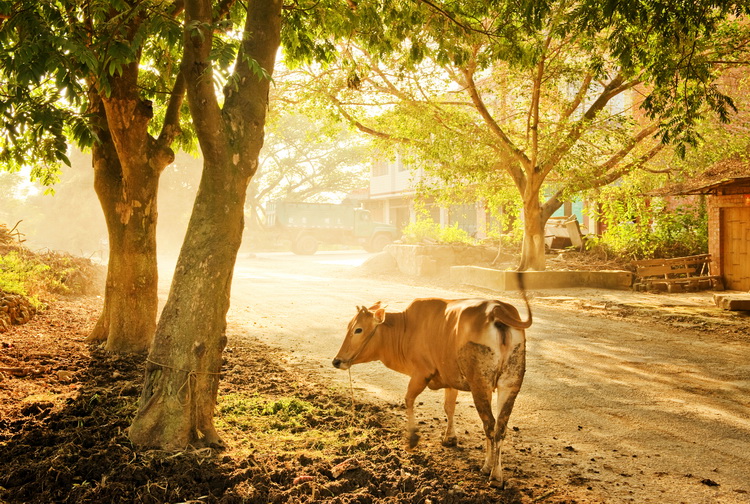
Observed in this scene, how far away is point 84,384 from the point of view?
5.64 meters

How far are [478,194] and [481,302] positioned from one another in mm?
13631

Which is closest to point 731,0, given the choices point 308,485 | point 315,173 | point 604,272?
point 308,485

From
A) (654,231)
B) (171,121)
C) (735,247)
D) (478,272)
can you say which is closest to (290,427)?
(171,121)

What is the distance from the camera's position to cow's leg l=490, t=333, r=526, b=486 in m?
3.65

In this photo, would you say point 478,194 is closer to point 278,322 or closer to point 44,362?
point 278,322

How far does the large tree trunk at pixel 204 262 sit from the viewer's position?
415cm

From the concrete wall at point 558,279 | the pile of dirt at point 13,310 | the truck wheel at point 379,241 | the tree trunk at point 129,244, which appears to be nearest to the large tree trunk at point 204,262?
the tree trunk at point 129,244

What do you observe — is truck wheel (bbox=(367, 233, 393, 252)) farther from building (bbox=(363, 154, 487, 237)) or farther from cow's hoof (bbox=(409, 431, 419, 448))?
cow's hoof (bbox=(409, 431, 419, 448))

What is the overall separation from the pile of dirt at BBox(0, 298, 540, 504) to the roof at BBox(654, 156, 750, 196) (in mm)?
12621

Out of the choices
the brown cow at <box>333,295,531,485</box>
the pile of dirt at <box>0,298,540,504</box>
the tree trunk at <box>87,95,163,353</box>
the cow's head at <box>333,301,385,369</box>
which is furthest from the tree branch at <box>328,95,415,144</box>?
the cow's head at <box>333,301,385,369</box>

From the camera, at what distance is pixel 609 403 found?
554cm

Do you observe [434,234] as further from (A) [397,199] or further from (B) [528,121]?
(A) [397,199]

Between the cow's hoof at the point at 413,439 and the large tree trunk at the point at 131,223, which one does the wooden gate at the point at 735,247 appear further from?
the large tree trunk at the point at 131,223

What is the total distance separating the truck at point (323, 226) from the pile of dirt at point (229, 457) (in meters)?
25.9
